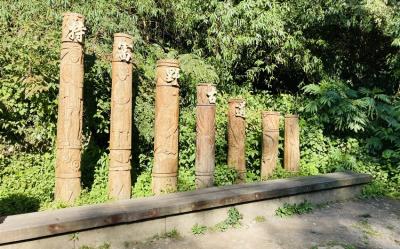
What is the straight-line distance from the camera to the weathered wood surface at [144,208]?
349 cm

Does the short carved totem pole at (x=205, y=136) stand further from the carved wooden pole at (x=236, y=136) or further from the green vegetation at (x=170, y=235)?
the green vegetation at (x=170, y=235)

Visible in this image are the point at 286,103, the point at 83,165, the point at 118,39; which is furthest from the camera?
the point at 286,103

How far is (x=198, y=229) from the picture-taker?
4.53 metres

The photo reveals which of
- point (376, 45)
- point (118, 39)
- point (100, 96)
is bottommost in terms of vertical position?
point (100, 96)

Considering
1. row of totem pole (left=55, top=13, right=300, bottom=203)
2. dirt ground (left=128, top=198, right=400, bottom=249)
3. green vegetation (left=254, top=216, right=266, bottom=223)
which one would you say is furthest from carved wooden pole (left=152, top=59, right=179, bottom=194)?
green vegetation (left=254, top=216, right=266, bottom=223)

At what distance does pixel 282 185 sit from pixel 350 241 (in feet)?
4.26

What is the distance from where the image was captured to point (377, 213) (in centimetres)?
573

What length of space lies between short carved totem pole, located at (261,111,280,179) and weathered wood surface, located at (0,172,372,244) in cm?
57

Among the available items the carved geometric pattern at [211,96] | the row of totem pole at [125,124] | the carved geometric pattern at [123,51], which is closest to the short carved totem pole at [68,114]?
the row of totem pole at [125,124]

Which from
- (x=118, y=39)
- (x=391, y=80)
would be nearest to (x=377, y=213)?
(x=118, y=39)

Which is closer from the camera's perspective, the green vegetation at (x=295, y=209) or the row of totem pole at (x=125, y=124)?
the row of totem pole at (x=125, y=124)

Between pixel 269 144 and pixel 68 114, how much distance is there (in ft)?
11.0

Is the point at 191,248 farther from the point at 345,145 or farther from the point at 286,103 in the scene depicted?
the point at 286,103

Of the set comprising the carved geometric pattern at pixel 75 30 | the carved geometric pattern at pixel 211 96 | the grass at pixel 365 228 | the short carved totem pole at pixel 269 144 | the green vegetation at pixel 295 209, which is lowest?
the grass at pixel 365 228
